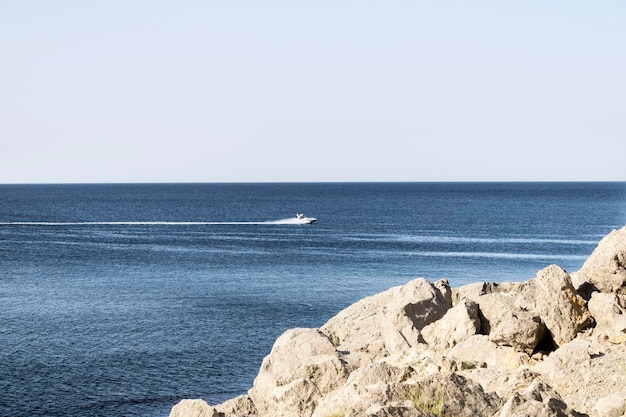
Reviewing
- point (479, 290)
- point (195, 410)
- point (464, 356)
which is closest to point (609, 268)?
point (479, 290)

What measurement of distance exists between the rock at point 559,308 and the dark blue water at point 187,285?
54.1 feet

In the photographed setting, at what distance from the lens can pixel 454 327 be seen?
1947cm

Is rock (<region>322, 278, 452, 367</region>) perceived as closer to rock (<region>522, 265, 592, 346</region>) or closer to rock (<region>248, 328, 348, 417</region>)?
rock (<region>248, 328, 348, 417</region>)

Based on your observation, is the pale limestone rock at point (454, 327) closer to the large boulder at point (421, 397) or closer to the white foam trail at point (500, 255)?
the large boulder at point (421, 397)

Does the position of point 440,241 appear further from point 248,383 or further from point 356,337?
point 356,337

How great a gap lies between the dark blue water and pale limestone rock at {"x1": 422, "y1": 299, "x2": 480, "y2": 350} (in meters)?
14.2

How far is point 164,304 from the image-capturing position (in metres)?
51.8

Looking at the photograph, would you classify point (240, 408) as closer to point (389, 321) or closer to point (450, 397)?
point (389, 321)

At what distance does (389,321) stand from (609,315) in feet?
16.3

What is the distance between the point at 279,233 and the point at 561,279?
301 feet

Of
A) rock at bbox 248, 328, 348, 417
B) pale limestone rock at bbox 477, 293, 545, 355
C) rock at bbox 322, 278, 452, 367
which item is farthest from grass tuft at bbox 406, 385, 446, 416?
pale limestone rock at bbox 477, 293, 545, 355

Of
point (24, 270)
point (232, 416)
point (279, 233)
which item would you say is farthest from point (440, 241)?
point (232, 416)

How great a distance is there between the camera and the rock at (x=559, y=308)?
18.6m

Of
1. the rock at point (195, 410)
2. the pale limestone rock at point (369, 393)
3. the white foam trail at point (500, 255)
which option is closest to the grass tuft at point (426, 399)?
the pale limestone rock at point (369, 393)
